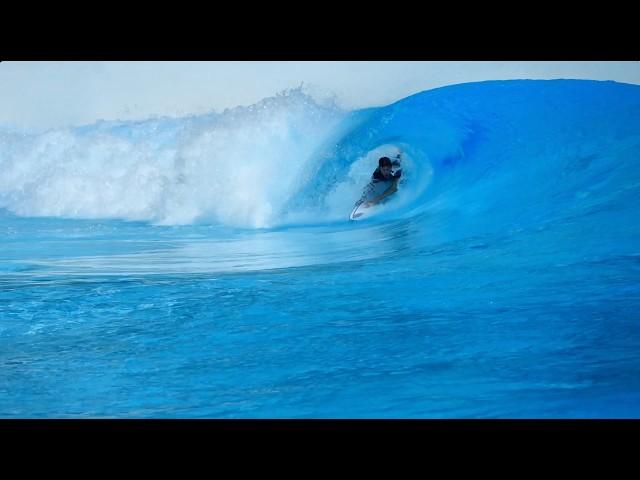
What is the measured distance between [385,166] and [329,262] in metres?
1.00

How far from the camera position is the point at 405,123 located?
17.0 ft

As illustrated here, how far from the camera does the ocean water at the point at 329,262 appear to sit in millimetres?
3389

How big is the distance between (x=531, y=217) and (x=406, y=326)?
4.42 ft

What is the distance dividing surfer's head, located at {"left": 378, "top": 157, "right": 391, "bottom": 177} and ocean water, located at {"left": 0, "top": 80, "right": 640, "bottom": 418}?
127 mm

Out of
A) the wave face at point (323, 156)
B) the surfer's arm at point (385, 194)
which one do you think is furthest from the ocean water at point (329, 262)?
the surfer's arm at point (385, 194)

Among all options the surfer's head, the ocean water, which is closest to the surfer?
the surfer's head

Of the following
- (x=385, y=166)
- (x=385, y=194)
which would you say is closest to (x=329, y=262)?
(x=385, y=194)

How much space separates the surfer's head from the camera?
5.02 meters

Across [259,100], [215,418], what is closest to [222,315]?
[215,418]

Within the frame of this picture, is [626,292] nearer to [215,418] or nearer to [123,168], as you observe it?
[215,418]

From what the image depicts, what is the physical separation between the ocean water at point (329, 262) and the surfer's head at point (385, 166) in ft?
0.42

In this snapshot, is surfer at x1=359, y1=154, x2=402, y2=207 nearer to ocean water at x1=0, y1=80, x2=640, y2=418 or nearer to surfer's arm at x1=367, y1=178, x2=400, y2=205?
surfer's arm at x1=367, y1=178, x2=400, y2=205

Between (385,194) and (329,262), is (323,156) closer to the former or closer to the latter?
(385,194)

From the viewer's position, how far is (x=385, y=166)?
5.03m
